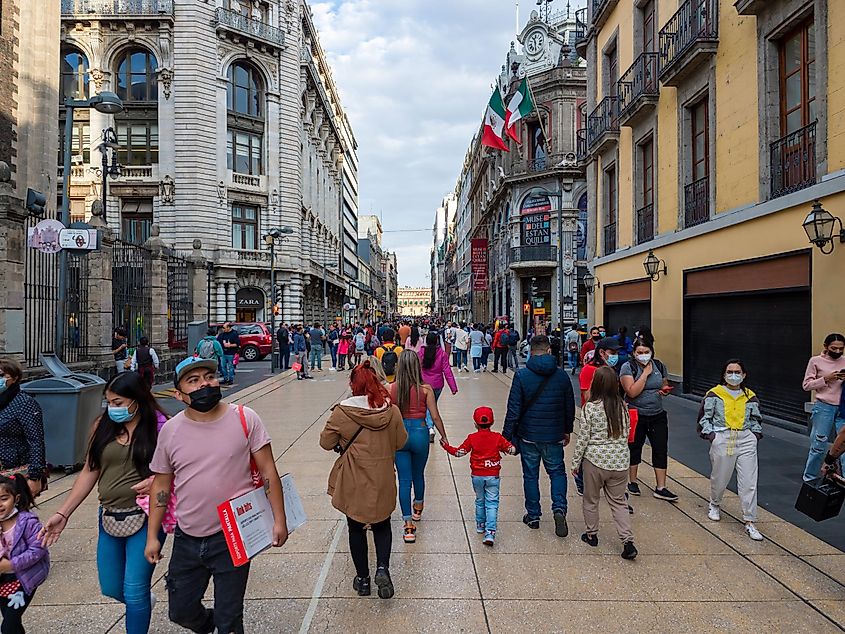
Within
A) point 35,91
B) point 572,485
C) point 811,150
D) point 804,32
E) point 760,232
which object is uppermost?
point 35,91

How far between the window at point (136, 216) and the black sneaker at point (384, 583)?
128 feet

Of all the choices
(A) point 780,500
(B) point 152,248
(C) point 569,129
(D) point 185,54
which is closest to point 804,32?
(A) point 780,500

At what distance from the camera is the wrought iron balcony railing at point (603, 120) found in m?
18.4

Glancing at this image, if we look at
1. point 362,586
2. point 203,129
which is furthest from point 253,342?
point 362,586

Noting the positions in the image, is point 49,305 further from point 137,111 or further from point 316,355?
point 137,111

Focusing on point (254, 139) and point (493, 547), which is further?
point (254, 139)

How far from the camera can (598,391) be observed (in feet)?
17.3

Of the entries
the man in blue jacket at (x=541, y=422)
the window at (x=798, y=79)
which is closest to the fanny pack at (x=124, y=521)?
the man in blue jacket at (x=541, y=422)

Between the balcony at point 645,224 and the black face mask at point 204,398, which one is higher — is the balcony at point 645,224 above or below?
above

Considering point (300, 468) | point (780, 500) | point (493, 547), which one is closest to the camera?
point (493, 547)

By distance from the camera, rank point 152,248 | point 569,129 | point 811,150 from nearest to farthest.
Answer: point 811,150 → point 152,248 → point 569,129

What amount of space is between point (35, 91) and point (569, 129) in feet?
91.6

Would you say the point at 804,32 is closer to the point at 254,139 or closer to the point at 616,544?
the point at 616,544

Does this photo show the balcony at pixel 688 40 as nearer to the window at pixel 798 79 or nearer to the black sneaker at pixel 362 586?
the window at pixel 798 79
